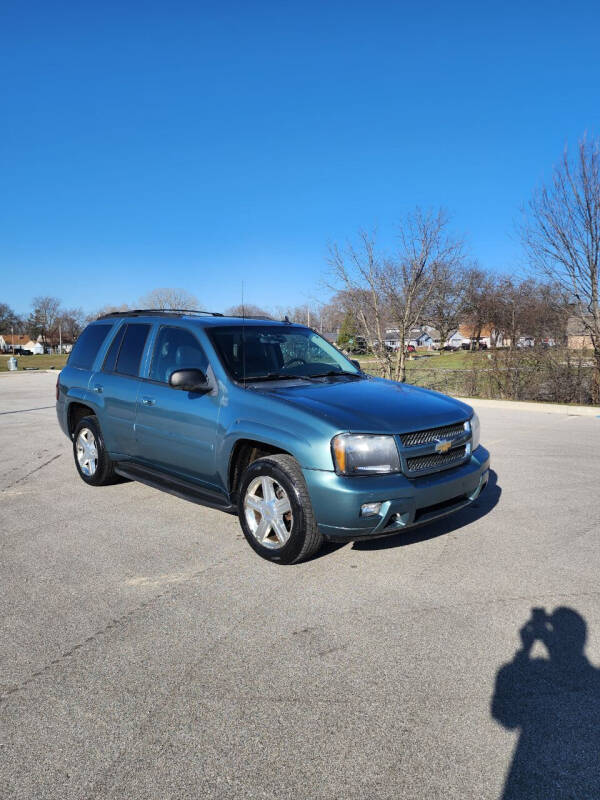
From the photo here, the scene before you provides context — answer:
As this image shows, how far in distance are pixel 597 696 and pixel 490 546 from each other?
1842 mm

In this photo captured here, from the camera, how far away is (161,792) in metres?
2.00

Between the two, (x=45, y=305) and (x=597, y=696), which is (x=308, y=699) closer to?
(x=597, y=696)

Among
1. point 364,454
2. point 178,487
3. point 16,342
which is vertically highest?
point 16,342

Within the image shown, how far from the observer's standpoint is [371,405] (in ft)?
13.1

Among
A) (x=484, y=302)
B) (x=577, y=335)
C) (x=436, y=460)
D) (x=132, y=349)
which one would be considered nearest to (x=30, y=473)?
(x=132, y=349)

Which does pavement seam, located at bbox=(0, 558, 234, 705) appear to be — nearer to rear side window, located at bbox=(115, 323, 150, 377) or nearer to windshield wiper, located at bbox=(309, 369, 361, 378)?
windshield wiper, located at bbox=(309, 369, 361, 378)

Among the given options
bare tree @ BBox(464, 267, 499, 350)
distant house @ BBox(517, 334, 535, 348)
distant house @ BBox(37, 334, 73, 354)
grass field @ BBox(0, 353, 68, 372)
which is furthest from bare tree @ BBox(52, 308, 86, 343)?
distant house @ BBox(517, 334, 535, 348)

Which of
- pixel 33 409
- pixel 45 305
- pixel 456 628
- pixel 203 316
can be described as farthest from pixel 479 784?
pixel 45 305

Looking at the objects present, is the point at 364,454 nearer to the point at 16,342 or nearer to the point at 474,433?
the point at 474,433

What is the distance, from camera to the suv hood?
369 cm

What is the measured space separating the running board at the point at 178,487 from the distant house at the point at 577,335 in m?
13.0

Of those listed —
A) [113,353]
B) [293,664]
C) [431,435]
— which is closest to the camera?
[293,664]

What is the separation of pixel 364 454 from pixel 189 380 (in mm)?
1489

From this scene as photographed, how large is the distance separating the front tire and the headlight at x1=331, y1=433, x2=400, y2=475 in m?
0.33
